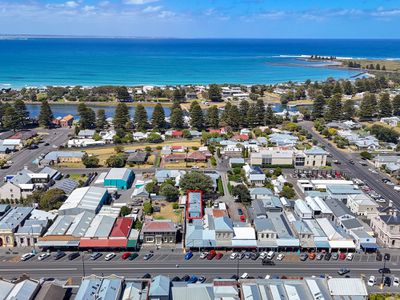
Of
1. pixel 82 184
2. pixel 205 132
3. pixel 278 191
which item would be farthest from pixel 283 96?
pixel 82 184

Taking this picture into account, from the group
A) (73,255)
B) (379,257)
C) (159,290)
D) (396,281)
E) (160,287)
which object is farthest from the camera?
(379,257)

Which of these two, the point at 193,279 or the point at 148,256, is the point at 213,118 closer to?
the point at 148,256

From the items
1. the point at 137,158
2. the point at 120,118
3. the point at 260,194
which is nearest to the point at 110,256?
the point at 260,194

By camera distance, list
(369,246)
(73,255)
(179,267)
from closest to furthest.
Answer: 1. (179,267)
2. (73,255)
3. (369,246)

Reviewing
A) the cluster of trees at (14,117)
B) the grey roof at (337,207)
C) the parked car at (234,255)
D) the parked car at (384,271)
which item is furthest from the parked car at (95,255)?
the cluster of trees at (14,117)

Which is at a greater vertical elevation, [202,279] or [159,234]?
[159,234]

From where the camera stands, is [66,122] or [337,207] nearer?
[337,207]

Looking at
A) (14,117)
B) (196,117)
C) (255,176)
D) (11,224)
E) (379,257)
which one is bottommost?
(379,257)
